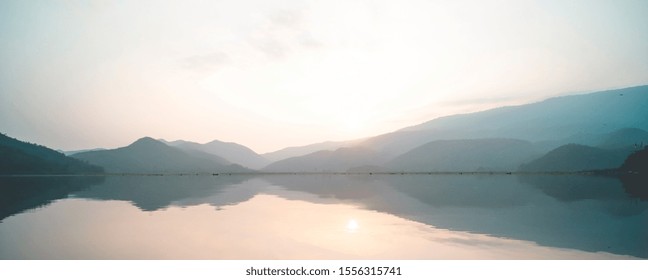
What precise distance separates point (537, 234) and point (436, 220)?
8.60m

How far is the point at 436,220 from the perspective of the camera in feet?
111

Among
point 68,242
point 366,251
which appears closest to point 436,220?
point 366,251

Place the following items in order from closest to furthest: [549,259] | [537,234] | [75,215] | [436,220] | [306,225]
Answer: [549,259] < [537,234] < [306,225] < [436,220] < [75,215]

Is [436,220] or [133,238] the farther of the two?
[436,220]

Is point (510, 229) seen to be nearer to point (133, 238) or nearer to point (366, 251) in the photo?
point (366, 251)

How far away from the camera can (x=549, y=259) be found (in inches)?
800

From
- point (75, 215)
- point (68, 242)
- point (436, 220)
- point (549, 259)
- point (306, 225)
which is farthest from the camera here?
point (75, 215)

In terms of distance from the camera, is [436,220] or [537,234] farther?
[436,220]

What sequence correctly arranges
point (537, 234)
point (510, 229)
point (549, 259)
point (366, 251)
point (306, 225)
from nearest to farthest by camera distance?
point (549, 259) < point (366, 251) < point (537, 234) < point (510, 229) < point (306, 225)

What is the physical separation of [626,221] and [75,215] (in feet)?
161

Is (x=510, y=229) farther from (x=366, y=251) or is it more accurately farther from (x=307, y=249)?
(x=307, y=249)

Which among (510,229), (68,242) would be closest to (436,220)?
(510,229)

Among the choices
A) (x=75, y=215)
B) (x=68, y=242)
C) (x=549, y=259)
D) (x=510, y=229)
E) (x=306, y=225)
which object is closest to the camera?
(x=549, y=259)

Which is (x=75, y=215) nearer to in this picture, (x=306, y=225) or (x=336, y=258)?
(x=306, y=225)
